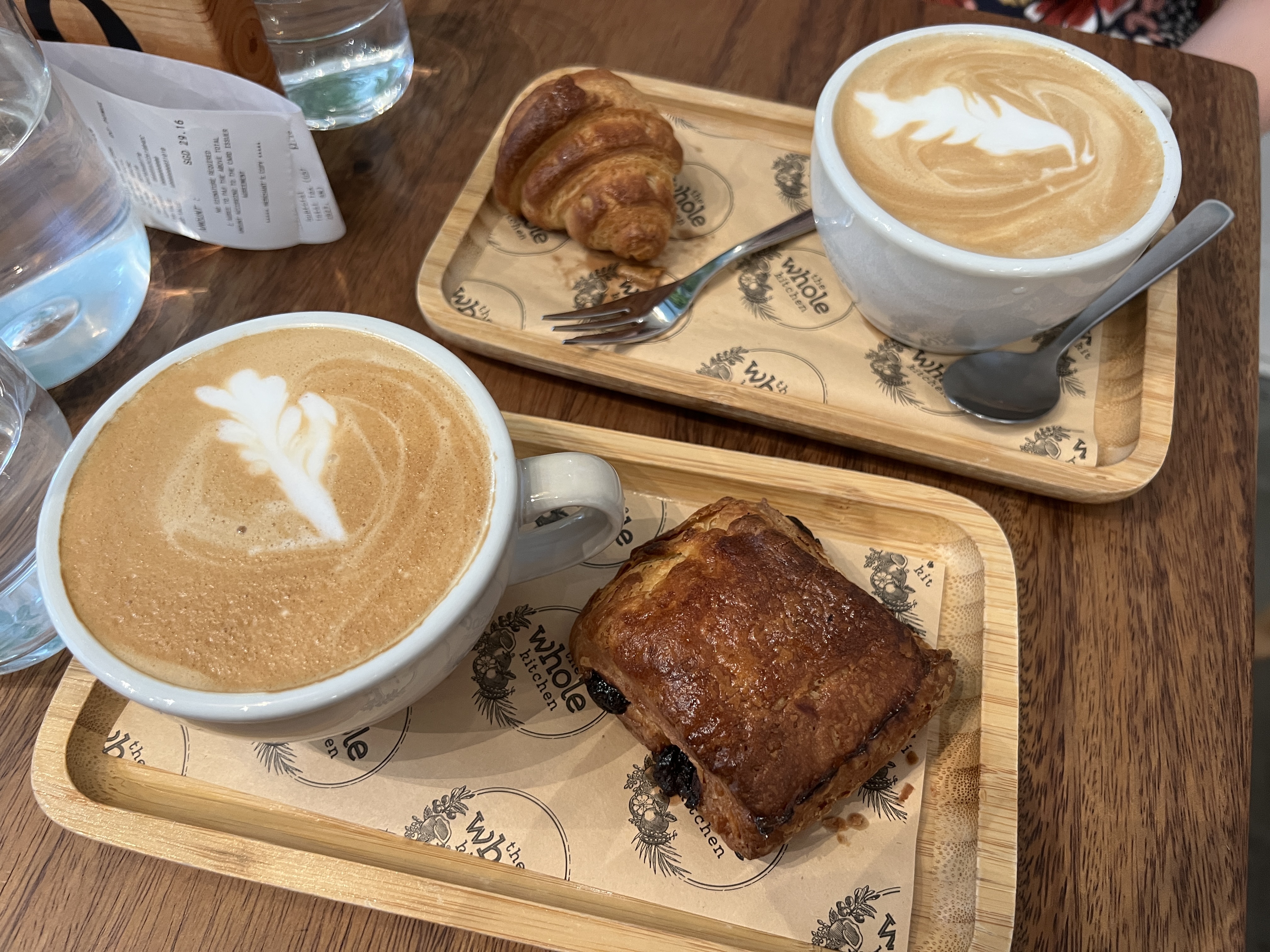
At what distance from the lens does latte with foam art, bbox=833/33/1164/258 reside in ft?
3.19

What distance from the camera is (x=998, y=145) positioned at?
1042 millimetres

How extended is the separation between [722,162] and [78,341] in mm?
950

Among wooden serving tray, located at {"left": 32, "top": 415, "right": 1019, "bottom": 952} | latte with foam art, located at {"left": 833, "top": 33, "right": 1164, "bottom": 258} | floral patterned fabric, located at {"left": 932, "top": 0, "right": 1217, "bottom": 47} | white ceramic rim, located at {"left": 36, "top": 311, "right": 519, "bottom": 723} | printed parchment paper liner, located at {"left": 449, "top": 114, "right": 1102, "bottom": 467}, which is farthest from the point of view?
floral patterned fabric, located at {"left": 932, "top": 0, "right": 1217, "bottom": 47}

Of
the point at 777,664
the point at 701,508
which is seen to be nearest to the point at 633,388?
the point at 701,508

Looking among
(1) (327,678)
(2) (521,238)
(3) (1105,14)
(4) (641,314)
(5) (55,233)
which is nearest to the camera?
(1) (327,678)

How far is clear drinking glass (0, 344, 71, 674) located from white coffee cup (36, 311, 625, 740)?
0.24 m

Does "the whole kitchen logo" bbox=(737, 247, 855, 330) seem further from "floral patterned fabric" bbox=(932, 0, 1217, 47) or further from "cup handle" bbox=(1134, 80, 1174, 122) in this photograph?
"floral patterned fabric" bbox=(932, 0, 1217, 47)

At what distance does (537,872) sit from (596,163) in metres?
0.90

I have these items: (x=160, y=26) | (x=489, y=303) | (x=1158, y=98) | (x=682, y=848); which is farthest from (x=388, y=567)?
(x=1158, y=98)

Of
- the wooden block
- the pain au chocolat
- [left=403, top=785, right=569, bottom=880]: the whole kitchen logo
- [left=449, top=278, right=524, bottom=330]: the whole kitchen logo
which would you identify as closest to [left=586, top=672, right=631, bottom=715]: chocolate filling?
the pain au chocolat

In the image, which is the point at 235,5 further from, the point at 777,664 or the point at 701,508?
the point at 777,664

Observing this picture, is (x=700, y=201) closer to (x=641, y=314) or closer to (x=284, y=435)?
(x=641, y=314)

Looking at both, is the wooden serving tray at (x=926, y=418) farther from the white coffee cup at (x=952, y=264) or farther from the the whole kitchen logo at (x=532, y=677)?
the the whole kitchen logo at (x=532, y=677)

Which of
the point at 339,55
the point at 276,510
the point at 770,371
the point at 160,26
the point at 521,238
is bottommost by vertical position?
the point at 770,371
